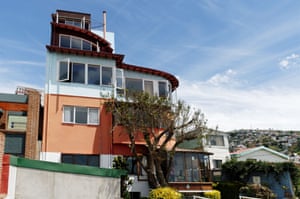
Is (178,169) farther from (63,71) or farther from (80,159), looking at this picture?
(63,71)

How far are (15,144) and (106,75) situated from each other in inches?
304

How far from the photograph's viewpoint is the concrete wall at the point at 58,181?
444 inches

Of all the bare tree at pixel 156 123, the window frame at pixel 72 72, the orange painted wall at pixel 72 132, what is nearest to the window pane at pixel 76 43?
the window frame at pixel 72 72

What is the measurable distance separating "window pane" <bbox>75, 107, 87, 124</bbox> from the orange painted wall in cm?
29

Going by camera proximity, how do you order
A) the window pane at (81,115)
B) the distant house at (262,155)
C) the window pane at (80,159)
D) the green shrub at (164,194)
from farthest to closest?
the distant house at (262,155), the window pane at (81,115), the window pane at (80,159), the green shrub at (164,194)

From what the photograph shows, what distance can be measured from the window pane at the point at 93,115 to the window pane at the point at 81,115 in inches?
13.6

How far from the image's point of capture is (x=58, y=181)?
1291 centimetres

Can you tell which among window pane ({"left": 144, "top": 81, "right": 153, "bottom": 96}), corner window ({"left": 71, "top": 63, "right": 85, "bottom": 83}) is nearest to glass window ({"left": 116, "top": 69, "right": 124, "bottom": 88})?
window pane ({"left": 144, "top": 81, "right": 153, "bottom": 96})

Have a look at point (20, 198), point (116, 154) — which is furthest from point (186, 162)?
point (20, 198)

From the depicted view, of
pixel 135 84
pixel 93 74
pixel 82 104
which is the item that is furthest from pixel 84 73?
pixel 135 84

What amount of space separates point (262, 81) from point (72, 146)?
543 inches

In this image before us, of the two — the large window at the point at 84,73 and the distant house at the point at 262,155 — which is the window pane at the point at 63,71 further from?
the distant house at the point at 262,155

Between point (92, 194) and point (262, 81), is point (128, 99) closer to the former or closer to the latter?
point (92, 194)

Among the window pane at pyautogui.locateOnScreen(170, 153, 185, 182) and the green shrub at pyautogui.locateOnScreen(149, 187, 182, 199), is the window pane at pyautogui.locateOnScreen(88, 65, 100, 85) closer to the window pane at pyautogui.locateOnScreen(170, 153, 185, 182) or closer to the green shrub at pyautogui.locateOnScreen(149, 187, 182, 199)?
the window pane at pyautogui.locateOnScreen(170, 153, 185, 182)
